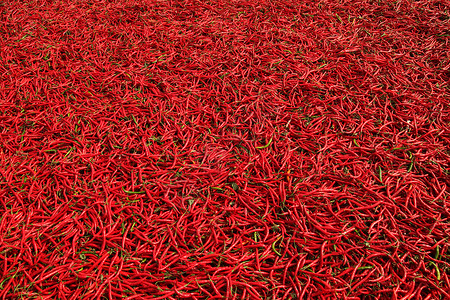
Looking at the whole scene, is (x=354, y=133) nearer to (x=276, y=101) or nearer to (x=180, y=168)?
(x=276, y=101)

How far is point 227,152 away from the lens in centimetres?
330

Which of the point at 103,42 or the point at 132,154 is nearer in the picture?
the point at 132,154

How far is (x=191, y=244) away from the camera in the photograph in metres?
2.68

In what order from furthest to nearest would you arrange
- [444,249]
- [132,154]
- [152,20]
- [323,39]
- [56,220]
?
[152,20] < [323,39] < [132,154] < [56,220] < [444,249]

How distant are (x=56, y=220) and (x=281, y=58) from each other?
10.3ft

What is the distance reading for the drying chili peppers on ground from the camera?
2541 millimetres

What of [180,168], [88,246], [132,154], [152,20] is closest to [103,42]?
[152,20]

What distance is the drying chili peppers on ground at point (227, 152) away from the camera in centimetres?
254

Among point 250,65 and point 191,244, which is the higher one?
point 250,65

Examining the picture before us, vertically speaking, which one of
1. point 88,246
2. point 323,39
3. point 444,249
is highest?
point 323,39

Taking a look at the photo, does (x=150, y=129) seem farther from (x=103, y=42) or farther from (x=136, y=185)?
(x=103, y=42)

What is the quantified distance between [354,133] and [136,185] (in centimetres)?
222

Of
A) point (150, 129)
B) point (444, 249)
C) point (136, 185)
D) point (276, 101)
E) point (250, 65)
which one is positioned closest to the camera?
point (444, 249)

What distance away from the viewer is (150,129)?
3.51m
